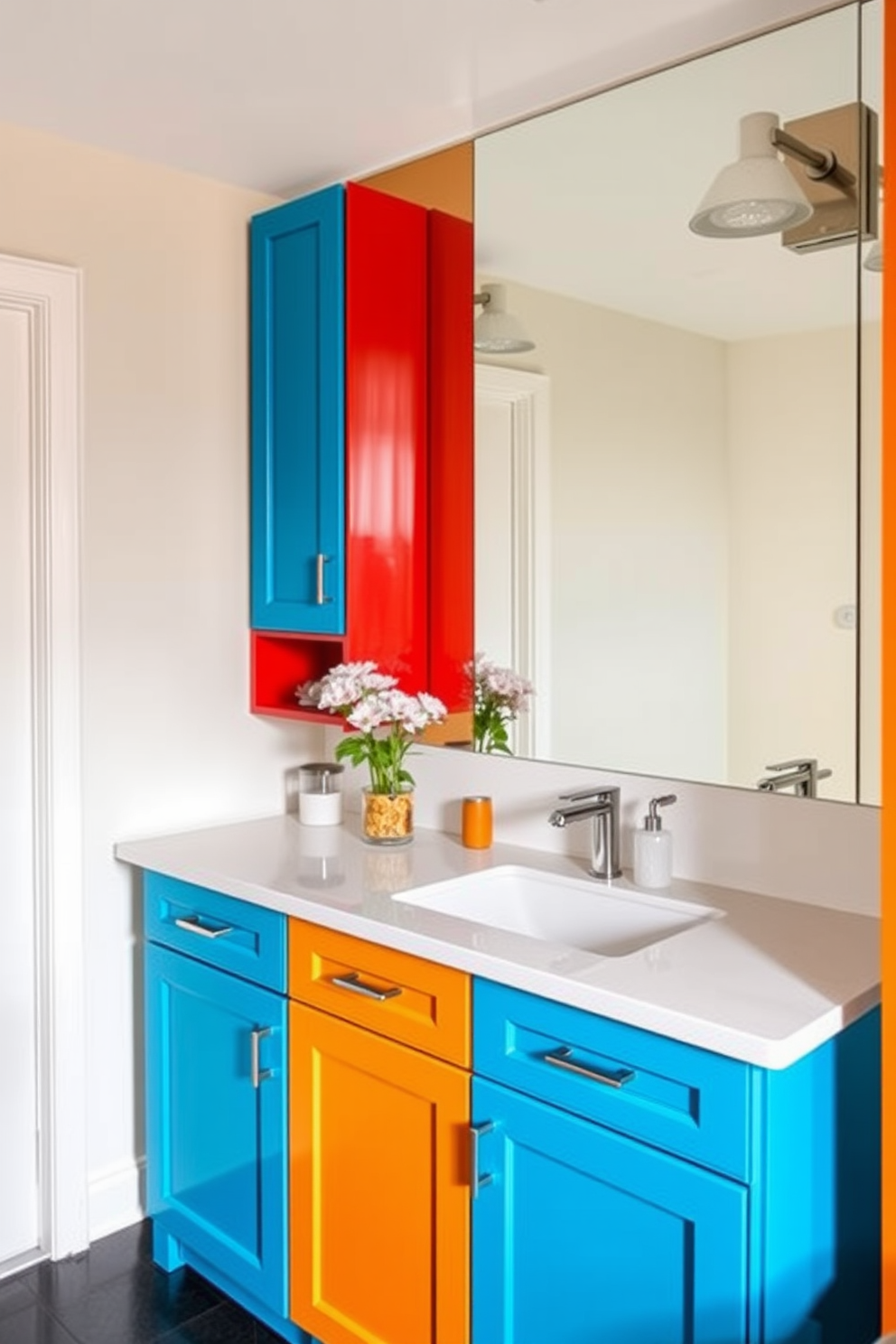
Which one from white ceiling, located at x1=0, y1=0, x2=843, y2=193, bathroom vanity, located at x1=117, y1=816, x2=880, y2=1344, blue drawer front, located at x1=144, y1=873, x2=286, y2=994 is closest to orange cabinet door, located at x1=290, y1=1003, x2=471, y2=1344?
bathroom vanity, located at x1=117, y1=816, x2=880, y2=1344

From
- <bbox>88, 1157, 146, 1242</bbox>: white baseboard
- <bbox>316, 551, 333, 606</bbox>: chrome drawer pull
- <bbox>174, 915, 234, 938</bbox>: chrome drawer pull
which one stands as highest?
<bbox>316, 551, 333, 606</bbox>: chrome drawer pull

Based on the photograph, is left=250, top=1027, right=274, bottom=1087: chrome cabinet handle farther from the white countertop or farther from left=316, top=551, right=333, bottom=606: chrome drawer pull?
left=316, top=551, right=333, bottom=606: chrome drawer pull

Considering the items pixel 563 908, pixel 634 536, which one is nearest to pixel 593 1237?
pixel 563 908

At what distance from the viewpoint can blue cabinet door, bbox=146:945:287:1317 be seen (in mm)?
2186

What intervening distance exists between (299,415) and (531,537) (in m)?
0.59

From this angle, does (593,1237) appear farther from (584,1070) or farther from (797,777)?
(797,777)

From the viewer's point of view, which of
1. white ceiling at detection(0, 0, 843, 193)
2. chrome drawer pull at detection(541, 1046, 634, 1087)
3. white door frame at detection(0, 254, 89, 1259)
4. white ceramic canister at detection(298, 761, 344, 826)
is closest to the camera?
chrome drawer pull at detection(541, 1046, 634, 1087)

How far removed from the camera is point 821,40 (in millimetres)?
1950

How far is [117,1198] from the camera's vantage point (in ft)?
8.59

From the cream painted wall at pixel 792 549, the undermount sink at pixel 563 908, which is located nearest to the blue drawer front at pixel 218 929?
the undermount sink at pixel 563 908

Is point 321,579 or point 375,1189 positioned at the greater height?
point 321,579

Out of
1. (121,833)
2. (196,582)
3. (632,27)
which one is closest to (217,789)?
(121,833)

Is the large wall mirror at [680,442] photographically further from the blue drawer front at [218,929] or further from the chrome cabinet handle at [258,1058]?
the chrome cabinet handle at [258,1058]

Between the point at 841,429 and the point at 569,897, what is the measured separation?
37.6 inches
